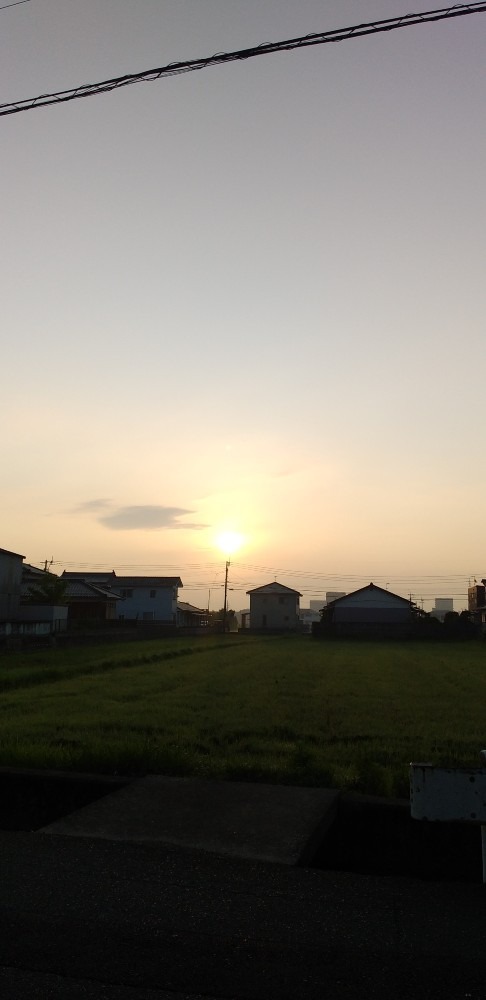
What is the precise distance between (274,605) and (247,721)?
7891 cm

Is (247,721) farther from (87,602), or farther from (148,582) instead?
(148,582)

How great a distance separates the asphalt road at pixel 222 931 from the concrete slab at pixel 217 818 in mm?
231

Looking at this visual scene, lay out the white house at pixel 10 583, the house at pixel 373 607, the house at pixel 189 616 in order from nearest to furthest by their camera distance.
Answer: the white house at pixel 10 583 < the house at pixel 373 607 < the house at pixel 189 616

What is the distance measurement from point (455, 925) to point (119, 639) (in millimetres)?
37627

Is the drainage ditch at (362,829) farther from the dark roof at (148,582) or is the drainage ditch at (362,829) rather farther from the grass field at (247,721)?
the dark roof at (148,582)

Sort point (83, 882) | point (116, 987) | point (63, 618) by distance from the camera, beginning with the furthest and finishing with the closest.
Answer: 1. point (63, 618)
2. point (83, 882)
3. point (116, 987)

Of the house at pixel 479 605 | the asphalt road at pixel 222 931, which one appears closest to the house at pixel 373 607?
the house at pixel 479 605

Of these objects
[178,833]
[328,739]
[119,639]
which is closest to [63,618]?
[119,639]

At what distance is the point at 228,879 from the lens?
148 inches

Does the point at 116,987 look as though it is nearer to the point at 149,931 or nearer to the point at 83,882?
the point at 149,931

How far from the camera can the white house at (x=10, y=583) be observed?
4166 cm

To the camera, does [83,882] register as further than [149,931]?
Yes

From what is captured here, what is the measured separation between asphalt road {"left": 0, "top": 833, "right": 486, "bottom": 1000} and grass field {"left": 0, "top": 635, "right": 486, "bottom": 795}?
236 centimetres

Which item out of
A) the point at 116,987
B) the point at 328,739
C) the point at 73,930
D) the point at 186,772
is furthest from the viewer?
the point at 328,739
